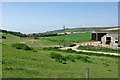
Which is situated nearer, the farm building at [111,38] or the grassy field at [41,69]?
the grassy field at [41,69]

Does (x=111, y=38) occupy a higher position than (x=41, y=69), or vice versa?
(x=111, y=38)

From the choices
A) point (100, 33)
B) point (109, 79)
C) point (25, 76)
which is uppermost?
point (100, 33)

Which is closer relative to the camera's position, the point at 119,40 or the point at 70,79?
the point at 70,79

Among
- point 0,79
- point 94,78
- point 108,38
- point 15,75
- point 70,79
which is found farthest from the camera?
point 108,38

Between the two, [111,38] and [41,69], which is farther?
[111,38]

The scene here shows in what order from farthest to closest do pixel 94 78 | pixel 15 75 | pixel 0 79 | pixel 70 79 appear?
1. pixel 94 78
2. pixel 70 79
3. pixel 15 75
4. pixel 0 79

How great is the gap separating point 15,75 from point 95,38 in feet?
225

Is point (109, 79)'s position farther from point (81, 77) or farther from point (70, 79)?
point (70, 79)

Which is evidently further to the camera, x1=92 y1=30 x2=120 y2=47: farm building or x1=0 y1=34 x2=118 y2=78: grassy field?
x1=92 y1=30 x2=120 y2=47: farm building

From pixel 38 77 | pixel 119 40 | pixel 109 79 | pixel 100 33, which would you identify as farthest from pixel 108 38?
pixel 38 77

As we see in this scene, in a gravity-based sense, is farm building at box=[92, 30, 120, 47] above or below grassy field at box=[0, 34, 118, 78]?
above

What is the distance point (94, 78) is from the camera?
1087cm

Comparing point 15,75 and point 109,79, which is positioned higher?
point 15,75

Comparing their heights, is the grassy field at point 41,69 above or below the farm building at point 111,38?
below
